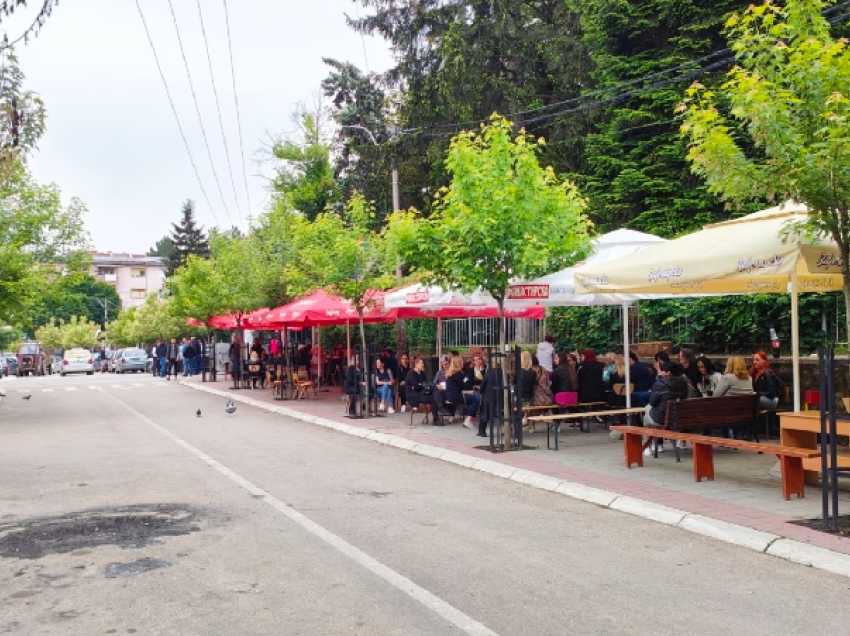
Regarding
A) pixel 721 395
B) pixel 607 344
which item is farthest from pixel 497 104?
pixel 721 395

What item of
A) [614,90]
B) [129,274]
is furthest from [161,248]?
[614,90]

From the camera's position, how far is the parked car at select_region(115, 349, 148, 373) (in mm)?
57219

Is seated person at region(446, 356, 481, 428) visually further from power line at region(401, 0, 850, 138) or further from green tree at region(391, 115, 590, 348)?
power line at region(401, 0, 850, 138)

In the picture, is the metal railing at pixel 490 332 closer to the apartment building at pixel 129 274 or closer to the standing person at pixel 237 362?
the standing person at pixel 237 362

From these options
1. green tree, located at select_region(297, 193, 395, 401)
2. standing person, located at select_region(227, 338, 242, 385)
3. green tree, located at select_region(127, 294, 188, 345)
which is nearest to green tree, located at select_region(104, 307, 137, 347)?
green tree, located at select_region(127, 294, 188, 345)

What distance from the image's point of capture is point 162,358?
49.2 m

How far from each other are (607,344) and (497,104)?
1284 cm

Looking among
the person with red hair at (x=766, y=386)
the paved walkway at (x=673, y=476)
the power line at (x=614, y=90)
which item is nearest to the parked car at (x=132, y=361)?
the power line at (x=614, y=90)

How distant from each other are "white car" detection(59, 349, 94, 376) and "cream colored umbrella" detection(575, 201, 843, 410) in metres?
52.8

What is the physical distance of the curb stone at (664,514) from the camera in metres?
7.05

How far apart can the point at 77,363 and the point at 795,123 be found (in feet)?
187

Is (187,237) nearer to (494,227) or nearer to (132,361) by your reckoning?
(132,361)

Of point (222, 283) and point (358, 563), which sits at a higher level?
point (222, 283)

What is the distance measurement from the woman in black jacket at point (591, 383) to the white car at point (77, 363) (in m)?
49.7
